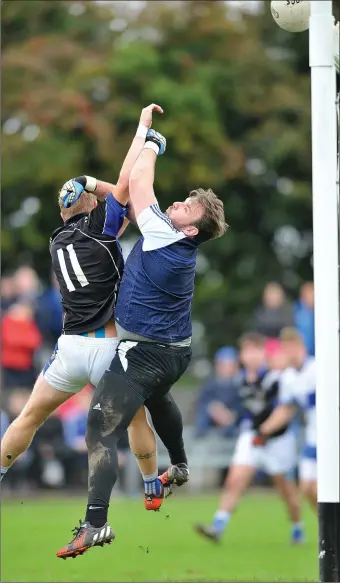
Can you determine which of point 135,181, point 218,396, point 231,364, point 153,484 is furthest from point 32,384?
point 135,181

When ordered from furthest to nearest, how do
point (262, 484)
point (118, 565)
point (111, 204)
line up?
point (262, 484), point (118, 565), point (111, 204)

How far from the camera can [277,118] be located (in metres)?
22.3

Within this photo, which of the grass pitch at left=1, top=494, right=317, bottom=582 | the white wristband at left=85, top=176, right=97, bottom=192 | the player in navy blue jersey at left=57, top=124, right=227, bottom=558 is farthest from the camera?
the grass pitch at left=1, top=494, right=317, bottom=582

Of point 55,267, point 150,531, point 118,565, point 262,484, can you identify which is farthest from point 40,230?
point 55,267

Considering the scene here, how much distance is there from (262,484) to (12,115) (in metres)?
7.65

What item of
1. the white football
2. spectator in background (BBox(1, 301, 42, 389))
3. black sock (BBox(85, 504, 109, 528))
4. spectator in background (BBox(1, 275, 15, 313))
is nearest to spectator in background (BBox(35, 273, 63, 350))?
spectator in background (BBox(1, 301, 42, 389))

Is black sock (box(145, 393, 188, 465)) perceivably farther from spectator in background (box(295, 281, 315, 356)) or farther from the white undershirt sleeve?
spectator in background (box(295, 281, 315, 356))

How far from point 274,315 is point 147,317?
439 inches

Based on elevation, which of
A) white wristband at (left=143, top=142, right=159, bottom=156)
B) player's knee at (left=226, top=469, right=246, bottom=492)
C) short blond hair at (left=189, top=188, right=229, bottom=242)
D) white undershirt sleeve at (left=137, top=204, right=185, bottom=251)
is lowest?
player's knee at (left=226, top=469, right=246, bottom=492)

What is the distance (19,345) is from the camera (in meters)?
17.9

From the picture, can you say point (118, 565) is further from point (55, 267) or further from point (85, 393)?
point (85, 393)

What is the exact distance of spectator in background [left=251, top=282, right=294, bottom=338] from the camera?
1884cm

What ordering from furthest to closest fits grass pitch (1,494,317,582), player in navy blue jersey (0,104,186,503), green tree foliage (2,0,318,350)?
1. green tree foliage (2,0,318,350)
2. grass pitch (1,494,317,582)
3. player in navy blue jersey (0,104,186,503)

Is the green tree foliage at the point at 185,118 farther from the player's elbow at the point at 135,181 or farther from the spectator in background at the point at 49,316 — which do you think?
the player's elbow at the point at 135,181
